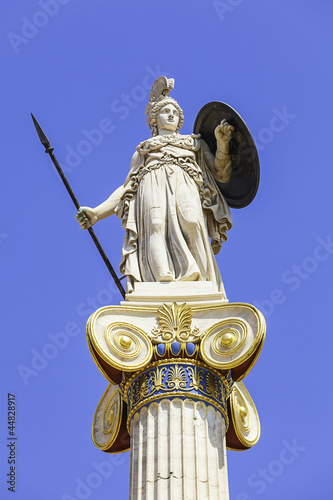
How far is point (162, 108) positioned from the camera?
22.5 meters

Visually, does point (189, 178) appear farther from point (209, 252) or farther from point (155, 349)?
Result: point (155, 349)

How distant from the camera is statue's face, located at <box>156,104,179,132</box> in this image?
22250 millimetres

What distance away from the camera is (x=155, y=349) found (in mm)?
18156

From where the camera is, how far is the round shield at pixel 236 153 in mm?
21703

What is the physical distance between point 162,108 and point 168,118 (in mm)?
324

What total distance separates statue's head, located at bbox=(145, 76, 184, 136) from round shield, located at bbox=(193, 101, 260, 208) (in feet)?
1.51

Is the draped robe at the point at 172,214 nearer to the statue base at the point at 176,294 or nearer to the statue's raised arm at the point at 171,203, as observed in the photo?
the statue's raised arm at the point at 171,203

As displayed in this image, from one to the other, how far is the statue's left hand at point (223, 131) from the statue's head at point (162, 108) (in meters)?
1.06

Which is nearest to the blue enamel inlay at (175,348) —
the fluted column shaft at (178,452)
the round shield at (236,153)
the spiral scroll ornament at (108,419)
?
the fluted column shaft at (178,452)

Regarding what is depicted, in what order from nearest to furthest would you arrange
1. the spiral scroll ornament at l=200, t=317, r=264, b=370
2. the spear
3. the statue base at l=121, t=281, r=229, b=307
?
the spiral scroll ornament at l=200, t=317, r=264, b=370 < the statue base at l=121, t=281, r=229, b=307 < the spear

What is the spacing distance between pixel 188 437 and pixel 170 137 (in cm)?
718

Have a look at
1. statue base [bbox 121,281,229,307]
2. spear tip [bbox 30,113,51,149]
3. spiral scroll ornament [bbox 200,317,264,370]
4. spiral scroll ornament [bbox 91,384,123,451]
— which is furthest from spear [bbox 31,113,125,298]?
spiral scroll ornament [bbox 200,317,264,370]

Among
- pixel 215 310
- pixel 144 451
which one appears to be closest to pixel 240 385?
pixel 215 310

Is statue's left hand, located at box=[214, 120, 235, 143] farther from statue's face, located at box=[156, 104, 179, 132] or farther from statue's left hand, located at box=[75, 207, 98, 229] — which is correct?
statue's left hand, located at box=[75, 207, 98, 229]
